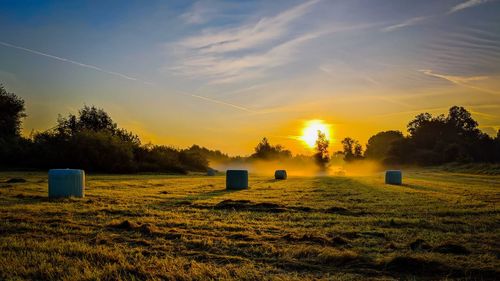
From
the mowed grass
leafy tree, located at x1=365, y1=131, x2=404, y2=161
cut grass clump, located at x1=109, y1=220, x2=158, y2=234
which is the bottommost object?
the mowed grass

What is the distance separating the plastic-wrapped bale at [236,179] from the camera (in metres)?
29.7

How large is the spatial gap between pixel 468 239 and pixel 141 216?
31.5 feet

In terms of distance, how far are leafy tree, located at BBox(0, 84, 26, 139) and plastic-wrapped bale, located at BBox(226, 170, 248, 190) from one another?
43.3m

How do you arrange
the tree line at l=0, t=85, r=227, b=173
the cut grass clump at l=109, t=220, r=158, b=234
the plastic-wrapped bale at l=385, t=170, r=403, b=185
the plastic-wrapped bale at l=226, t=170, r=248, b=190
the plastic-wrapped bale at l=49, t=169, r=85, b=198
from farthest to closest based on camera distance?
the tree line at l=0, t=85, r=227, b=173
the plastic-wrapped bale at l=385, t=170, r=403, b=185
the plastic-wrapped bale at l=226, t=170, r=248, b=190
the plastic-wrapped bale at l=49, t=169, r=85, b=198
the cut grass clump at l=109, t=220, r=158, b=234

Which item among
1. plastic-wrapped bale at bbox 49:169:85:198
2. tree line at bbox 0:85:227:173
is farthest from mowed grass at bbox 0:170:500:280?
tree line at bbox 0:85:227:173

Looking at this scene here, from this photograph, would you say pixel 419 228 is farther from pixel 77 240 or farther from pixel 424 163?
pixel 424 163

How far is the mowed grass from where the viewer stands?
25.2 ft

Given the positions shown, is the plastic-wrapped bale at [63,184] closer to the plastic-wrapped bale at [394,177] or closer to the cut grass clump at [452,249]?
the cut grass clump at [452,249]

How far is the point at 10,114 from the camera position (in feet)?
210

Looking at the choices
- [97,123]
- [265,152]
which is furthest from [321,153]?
[97,123]

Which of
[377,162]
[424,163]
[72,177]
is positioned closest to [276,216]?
[72,177]

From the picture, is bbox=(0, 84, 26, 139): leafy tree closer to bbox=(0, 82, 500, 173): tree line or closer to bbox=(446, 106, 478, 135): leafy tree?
bbox=(0, 82, 500, 173): tree line

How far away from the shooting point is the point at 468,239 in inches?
420

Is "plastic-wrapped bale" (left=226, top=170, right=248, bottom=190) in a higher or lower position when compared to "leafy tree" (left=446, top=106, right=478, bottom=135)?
lower
